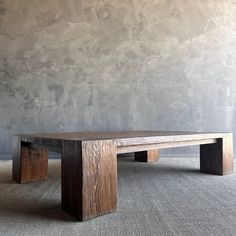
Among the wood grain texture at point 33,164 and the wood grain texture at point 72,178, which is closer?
the wood grain texture at point 72,178

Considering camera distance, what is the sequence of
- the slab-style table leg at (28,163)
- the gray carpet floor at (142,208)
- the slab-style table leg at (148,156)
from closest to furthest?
the gray carpet floor at (142,208) → the slab-style table leg at (28,163) → the slab-style table leg at (148,156)

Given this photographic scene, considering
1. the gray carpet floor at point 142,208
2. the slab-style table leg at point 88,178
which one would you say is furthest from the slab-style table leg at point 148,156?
the slab-style table leg at point 88,178

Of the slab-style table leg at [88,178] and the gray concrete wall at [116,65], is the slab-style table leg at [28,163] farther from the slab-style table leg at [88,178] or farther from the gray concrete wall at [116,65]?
the gray concrete wall at [116,65]

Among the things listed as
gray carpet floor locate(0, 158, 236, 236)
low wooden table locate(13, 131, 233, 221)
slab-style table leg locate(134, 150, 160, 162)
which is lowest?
gray carpet floor locate(0, 158, 236, 236)

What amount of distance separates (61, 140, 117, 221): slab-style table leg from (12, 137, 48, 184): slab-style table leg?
624mm

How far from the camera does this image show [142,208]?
1.22 m

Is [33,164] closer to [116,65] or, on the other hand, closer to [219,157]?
[219,157]

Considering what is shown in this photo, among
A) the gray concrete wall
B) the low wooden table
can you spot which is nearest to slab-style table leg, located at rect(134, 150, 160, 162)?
the gray concrete wall

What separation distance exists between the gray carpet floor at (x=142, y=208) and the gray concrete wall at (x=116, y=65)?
99cm

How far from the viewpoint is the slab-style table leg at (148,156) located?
8.50ft

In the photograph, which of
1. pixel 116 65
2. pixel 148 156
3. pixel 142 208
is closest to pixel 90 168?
pixel 142 208

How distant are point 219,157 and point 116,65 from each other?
1.51 m

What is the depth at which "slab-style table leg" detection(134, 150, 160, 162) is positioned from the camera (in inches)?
102

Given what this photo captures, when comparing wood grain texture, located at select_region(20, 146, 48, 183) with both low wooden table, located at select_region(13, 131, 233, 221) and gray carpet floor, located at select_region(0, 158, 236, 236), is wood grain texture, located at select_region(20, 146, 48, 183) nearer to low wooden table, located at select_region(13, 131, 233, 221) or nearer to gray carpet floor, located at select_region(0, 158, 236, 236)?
gray carpet floor, located at select_region(0, 158, 236, 236)
